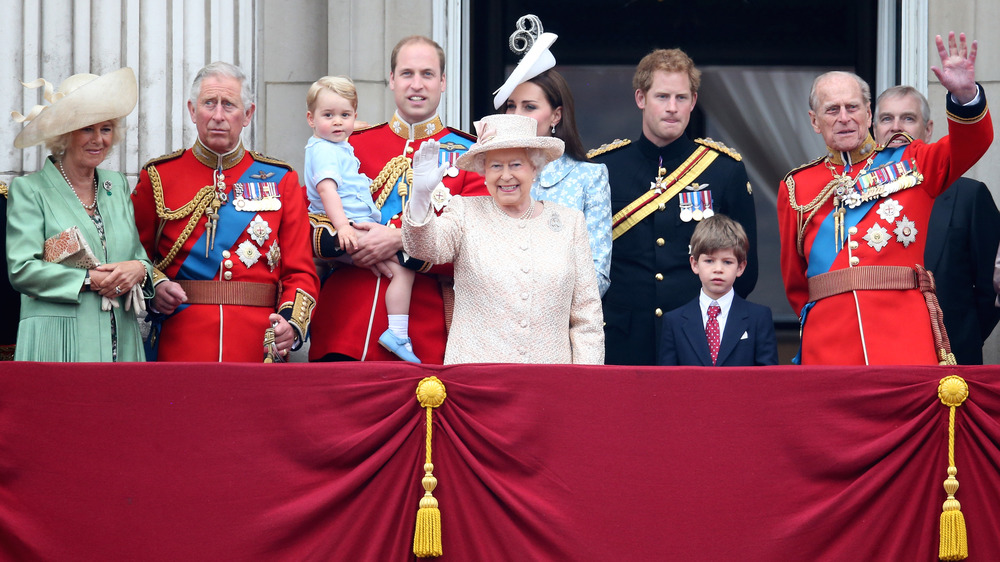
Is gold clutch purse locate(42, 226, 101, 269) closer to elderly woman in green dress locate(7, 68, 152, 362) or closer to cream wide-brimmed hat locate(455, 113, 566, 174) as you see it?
elderly woman in green dress locate(7, 68, 152, 362)

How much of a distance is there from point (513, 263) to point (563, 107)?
960 millimetres

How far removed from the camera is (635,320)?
203 inches

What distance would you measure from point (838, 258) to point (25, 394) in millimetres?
2794

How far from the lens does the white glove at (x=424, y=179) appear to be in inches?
166

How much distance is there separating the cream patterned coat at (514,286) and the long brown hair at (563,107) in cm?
64

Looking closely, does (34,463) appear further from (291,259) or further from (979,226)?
(979,226)

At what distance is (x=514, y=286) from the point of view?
Answer: 437 cm

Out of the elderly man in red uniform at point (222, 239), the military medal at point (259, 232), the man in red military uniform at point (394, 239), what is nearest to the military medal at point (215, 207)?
the elderly man in red uniform at point (222, 239)

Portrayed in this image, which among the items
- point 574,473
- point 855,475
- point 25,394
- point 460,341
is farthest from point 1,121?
point 855,475

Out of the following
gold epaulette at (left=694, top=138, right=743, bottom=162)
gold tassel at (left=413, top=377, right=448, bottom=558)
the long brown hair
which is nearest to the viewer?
gold tassel at (left=413, top=377, right=448, bottom=558)

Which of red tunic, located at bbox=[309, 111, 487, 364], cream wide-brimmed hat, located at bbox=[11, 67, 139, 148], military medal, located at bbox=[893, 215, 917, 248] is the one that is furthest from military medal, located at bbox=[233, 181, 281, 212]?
military medal, located at bbox=[893, 215, 917, 248]

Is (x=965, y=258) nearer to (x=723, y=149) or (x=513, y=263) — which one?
(x=723, y=149)

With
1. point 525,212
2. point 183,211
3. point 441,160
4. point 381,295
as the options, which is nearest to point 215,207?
point 183,211

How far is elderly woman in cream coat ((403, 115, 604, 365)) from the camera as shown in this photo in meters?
4.36
